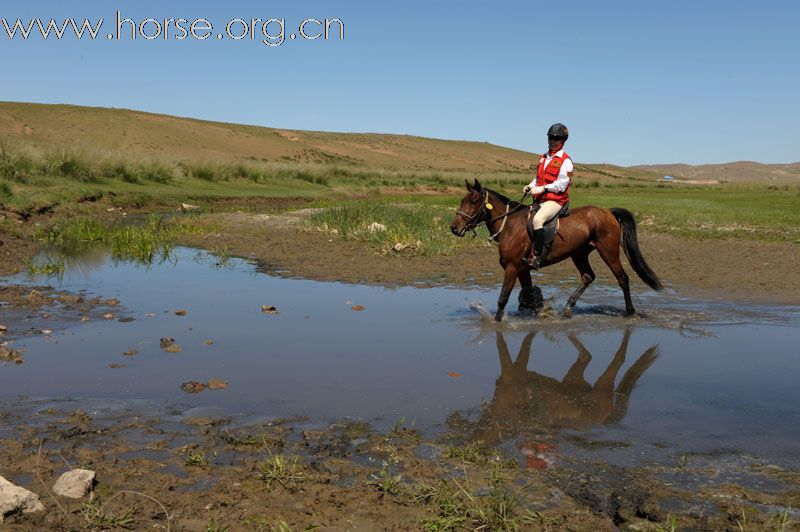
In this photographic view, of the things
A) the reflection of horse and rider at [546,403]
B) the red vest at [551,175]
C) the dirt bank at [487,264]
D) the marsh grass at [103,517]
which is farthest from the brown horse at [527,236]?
the marsh grass at [103,517]

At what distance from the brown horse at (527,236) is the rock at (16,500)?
6.60 meters

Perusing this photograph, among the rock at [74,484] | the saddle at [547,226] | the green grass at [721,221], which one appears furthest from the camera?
the green grass at [721,221]

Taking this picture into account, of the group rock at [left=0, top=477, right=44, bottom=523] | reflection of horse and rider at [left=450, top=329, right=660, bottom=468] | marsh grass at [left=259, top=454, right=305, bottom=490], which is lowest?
reflection of horse and rider at [left=450, top=329, right=660, bottom=468]

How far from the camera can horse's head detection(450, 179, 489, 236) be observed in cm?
986

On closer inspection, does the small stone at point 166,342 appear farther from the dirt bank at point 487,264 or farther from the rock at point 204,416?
the dirt bank at point 487,264

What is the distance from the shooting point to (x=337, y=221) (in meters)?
20.5

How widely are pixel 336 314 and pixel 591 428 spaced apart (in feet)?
16.8

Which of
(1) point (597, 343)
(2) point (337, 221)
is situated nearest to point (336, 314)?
(1) point (597, 343)

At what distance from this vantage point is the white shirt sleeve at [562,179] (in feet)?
31.1

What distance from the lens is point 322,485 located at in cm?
443

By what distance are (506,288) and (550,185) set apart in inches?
58.6

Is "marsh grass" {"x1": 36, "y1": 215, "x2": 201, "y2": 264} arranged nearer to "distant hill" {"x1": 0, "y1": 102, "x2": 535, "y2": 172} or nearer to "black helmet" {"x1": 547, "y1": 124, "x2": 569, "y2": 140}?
"black helmet" {"x1": 547, "y1": 124, "x2": 569, "y2": 140}

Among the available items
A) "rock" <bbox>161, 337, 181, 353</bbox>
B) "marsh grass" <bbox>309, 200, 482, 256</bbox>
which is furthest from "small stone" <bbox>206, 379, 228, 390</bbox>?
"marsh grass" <bbox>309, 200, 482, 256</bbox>

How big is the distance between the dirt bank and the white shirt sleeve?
372 centimetres
